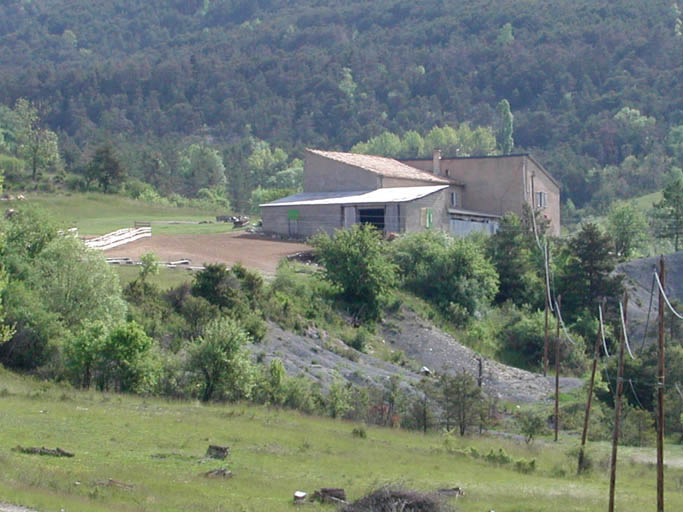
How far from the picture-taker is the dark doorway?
6462 cm

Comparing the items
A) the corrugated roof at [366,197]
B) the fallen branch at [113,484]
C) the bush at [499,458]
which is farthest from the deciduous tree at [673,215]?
the fallen branch at [113,484]

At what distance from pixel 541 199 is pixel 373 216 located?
18.8 m

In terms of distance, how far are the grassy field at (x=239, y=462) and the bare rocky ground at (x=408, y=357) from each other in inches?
292

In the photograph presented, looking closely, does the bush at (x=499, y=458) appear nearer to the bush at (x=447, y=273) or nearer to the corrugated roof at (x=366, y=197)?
the bush at (x=447, y=273)

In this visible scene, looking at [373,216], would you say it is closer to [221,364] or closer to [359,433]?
[221,364]

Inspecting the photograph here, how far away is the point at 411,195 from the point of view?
215ft

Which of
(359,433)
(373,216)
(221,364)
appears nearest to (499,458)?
(359,433)

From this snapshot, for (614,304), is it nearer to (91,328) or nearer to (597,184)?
(91,328)

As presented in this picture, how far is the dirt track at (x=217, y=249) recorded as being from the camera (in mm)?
54375

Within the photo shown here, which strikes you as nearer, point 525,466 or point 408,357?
point 525,466

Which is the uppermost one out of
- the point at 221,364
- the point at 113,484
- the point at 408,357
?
the point at 221,364

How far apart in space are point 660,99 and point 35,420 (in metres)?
169

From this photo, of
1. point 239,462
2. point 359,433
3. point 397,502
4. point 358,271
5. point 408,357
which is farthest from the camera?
point 358,271

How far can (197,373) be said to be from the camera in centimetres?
3647
